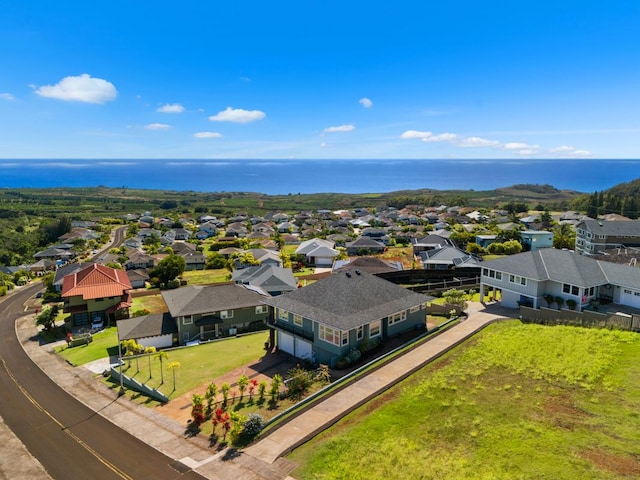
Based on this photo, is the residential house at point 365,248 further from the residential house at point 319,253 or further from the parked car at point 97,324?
the parked car at point 97,324

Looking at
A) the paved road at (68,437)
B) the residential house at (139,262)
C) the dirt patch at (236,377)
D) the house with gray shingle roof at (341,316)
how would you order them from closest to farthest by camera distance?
1. the paved road at (68,437)
2. the dirt patch at (236,377)
3. the house with gray shingle roof at (341,316)
4. the residential house at (139,262)

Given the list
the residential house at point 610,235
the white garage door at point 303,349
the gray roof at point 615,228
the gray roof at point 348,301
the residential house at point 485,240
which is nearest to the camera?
the gray roof at point 348,301

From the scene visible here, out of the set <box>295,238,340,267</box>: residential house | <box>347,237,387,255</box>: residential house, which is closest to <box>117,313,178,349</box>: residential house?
<box>295,238,340,267</box>: residential house

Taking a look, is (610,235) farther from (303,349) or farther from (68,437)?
(68,437)

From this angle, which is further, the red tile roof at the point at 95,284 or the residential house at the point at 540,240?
the residential house at the point at 540,240

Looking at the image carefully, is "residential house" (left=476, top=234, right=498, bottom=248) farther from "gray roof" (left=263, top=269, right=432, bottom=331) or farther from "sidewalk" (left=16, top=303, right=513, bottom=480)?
"gray roof" (left=263, top=269, right=432, bottom=331)

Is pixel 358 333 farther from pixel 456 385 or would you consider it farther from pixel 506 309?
pixel 506 309

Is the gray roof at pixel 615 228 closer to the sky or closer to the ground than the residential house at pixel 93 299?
closer to the sky

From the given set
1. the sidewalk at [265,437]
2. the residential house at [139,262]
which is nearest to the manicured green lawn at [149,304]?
the sidewalk at [265,437]

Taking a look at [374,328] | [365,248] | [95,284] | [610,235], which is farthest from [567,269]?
[365,248]
